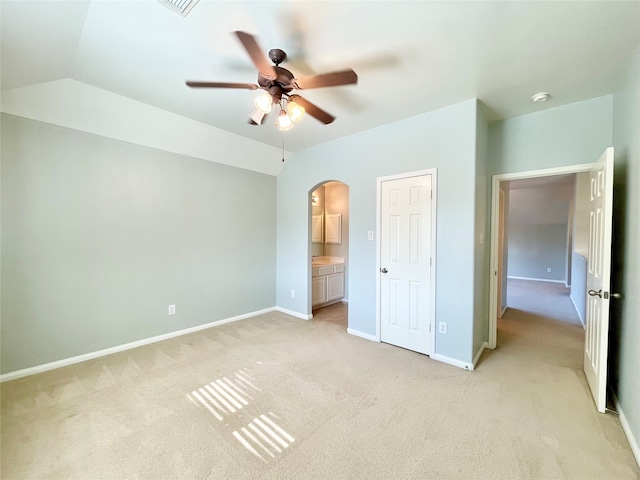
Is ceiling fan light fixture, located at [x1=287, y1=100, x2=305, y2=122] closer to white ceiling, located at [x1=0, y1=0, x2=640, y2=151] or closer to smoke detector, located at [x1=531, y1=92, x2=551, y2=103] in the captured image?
white ceiling, located at [x1=0, y1=0, x2=640, y2=151]

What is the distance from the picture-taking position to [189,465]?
1562mm

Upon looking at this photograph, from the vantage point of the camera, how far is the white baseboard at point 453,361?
2.69 metres

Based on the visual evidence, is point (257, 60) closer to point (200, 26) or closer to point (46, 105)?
point (200, 26)

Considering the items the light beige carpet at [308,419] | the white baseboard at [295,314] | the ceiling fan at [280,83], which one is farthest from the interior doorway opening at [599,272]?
Result: the white baseboard at [295,314]

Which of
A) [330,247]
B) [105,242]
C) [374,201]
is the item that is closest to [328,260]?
[330,247]

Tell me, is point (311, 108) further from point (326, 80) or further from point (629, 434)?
point (629, 434)

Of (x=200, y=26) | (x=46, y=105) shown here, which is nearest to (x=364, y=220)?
(x=200, y=26)

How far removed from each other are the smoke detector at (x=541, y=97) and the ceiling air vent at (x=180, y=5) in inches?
118

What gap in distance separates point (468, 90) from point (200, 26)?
233cm

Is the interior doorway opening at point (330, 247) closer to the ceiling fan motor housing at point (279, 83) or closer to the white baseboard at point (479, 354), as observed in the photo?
the white baseboard at point (479, 354)

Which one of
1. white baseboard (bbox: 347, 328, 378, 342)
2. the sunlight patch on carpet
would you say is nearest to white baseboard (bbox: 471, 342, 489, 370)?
white baseboard (bbox: 347, 328, 378, 342)

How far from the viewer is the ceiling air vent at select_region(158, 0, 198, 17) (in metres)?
1.51

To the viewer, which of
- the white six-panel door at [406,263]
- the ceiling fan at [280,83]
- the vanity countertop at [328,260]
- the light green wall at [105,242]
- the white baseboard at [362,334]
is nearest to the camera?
the ceiling fan at [280,83]

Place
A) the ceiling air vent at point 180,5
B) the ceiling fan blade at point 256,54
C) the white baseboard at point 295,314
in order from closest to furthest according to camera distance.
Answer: the ceiling fan blade at point 256,54, the ceiling air vent at point 180,5, the white baseboard at point 295,314
